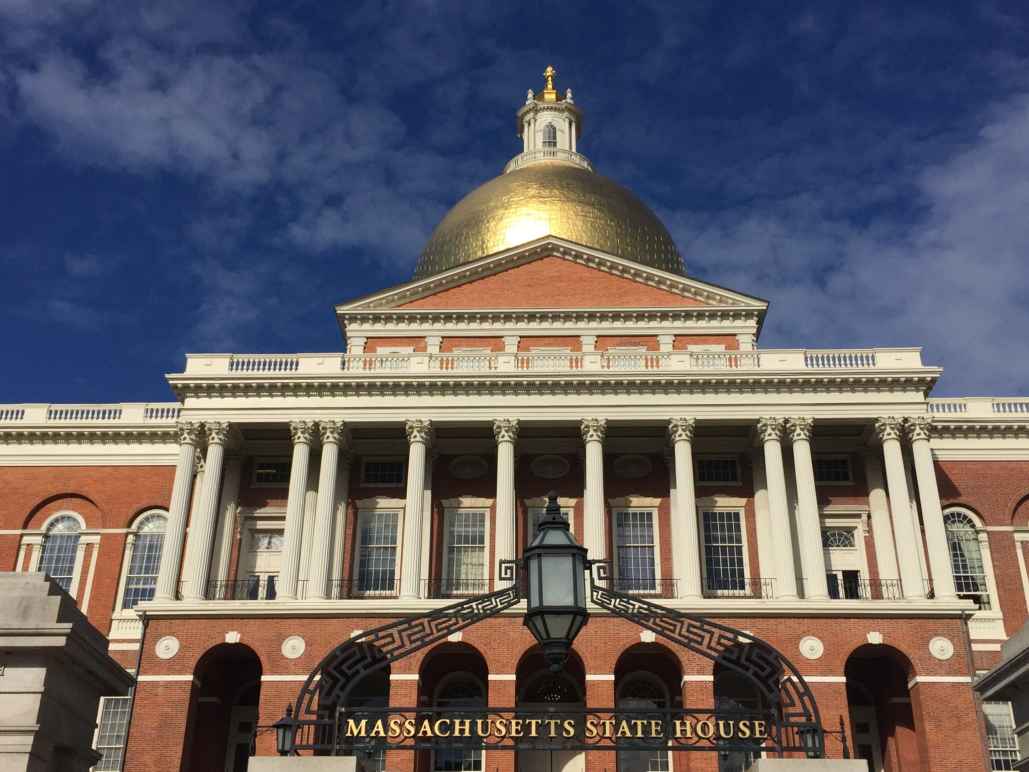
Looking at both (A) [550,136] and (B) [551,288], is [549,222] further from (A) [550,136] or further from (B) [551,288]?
(A) [550,136]

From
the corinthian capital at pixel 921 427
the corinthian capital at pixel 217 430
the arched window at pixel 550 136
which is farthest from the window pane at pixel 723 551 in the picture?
the arched window at pixel 550 136

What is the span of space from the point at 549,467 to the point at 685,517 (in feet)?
18.4

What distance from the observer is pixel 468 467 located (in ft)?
136

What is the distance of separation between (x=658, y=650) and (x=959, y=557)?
39.0 ft

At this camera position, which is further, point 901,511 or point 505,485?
point 505,485

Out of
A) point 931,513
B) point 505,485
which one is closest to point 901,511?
point 931,513

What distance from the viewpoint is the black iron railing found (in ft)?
124

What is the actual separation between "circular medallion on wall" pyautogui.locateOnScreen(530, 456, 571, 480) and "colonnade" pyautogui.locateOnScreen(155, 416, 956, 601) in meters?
1.70

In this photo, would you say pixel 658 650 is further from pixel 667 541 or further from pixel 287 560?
pixel 287 560

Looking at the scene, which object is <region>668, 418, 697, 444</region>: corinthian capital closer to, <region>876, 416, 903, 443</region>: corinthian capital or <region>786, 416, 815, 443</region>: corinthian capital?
<region>786, 416, 815, 443</region>: corinthian capital

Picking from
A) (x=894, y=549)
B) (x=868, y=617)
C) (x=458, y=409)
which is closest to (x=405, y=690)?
(x=458, y=409)

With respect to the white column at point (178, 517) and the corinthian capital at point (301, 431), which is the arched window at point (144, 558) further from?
the corinthian capital at point (301, 431)

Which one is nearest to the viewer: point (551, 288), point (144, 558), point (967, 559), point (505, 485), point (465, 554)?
point (505, 485)

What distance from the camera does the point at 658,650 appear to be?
36.7 meters
